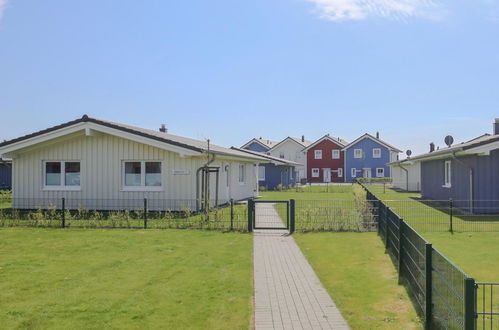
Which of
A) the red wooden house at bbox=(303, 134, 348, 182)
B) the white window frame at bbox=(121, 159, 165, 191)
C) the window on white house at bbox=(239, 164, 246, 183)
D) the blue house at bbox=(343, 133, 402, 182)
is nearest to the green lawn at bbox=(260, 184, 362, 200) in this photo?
the window on white house at bbox=(239, 164, 246, 183)

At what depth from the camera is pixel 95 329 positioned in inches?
219

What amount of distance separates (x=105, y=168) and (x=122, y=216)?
4.47 m

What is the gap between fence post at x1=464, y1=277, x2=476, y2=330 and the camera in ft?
12.6

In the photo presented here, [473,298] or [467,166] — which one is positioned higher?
[467,166]

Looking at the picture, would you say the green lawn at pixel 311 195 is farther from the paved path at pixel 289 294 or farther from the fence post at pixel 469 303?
the fence post at pixel 469 303

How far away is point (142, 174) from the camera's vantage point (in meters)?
19.6

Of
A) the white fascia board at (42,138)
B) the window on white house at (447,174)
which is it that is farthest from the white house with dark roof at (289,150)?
the white fascia board at (42,138)

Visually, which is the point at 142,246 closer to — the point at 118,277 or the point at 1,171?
the point at 118,277

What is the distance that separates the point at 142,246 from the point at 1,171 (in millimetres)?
31573

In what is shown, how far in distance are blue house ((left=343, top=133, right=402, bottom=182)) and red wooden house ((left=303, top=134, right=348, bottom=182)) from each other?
188cm

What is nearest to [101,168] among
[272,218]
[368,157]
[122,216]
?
[122,216]

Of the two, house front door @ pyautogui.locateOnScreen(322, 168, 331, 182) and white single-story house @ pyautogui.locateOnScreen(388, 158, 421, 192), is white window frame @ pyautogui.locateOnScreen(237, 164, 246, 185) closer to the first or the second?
white single-story house @ pyautogui.locateOnScreen(388, 158, 421, 192)

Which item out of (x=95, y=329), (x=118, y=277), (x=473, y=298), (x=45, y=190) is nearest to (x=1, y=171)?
(x=45, y=190)

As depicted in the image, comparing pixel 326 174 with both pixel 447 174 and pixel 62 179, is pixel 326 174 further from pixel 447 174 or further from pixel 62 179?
pixel 62 179
